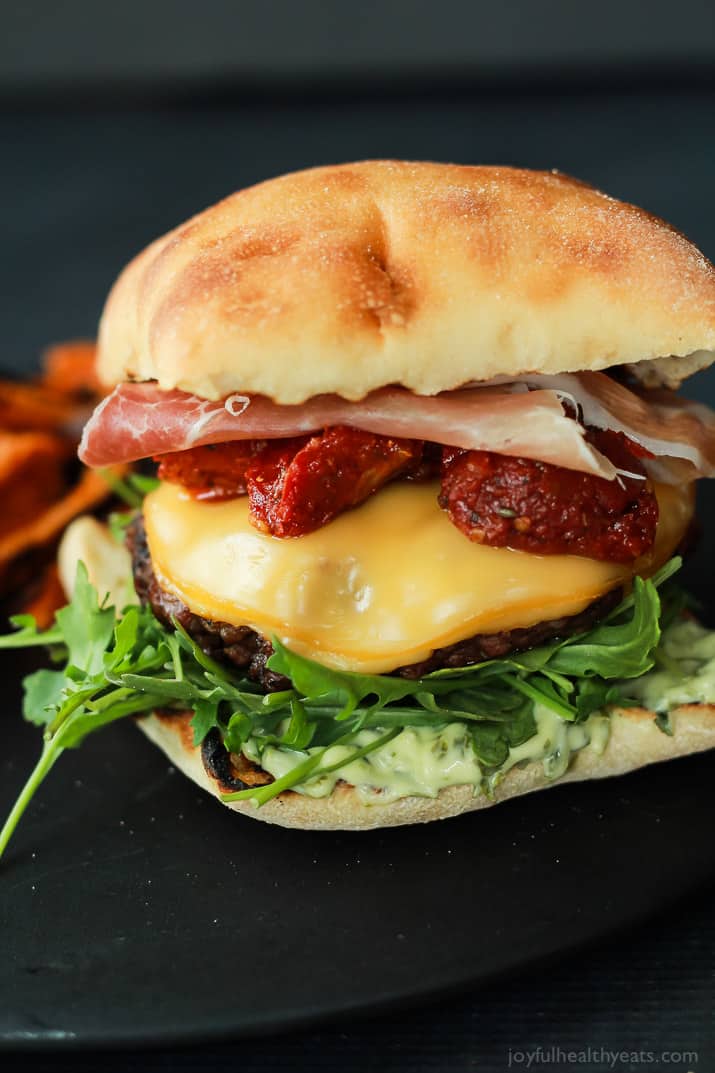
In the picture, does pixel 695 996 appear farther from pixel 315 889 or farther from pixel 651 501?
pixel 651 501

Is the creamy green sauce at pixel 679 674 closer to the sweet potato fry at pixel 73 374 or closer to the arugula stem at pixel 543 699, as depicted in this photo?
the arugula stem at pixel 543 699

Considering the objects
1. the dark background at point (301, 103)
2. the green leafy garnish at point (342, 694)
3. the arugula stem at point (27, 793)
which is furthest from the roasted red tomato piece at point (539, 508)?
the dark background at point (301, 103)

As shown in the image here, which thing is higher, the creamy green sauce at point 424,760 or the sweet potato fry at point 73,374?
the creamy green sauce at point 424,760

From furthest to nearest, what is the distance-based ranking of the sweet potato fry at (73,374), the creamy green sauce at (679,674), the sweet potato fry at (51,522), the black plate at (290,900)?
the sweet potato fry at (73,374)
the sweet potato fry at (51,522)
the creamy green sauce at (679,674)
the black plate at (290,900)

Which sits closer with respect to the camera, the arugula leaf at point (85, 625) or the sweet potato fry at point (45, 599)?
the arugula leaf at point (85, 625)

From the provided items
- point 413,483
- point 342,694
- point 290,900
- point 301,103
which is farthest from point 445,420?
point 301,103

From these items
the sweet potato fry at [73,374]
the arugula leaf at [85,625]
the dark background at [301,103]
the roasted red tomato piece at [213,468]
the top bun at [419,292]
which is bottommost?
the dark background at [301,103]

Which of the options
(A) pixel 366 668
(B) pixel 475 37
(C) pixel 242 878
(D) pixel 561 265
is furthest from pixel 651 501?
(B) pixel 475 37
